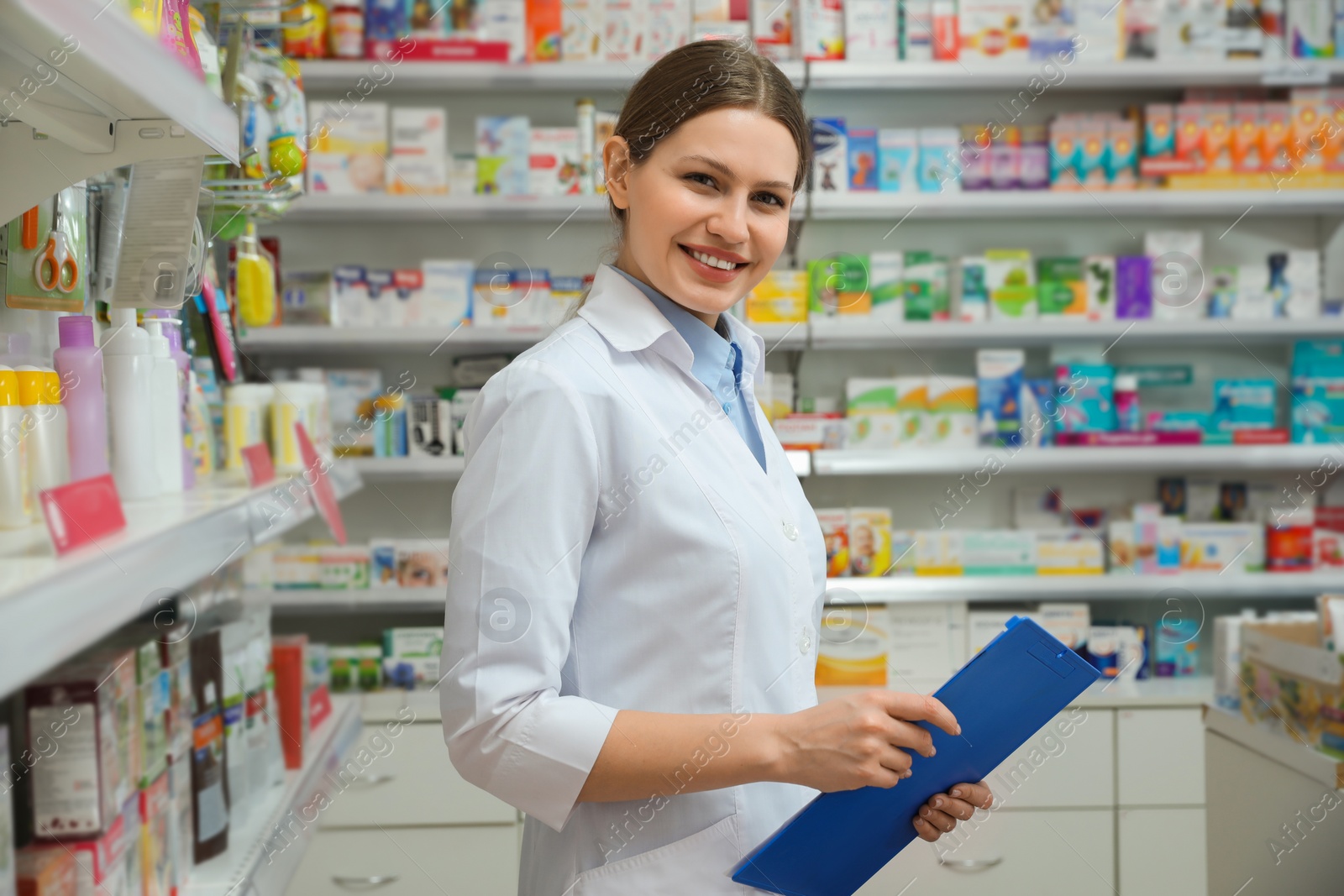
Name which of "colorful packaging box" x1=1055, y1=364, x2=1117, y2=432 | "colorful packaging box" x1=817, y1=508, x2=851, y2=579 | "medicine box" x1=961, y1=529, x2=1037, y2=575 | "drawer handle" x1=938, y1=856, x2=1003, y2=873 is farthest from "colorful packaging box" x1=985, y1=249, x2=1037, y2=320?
"drawer handle" x1=938, y1=856, x2=1003, y2=873

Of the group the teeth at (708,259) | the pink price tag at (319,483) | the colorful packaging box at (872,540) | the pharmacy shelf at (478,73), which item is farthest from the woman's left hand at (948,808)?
the pharmacy shelf at (478,73)

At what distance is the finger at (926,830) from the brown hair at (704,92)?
28.5 inches

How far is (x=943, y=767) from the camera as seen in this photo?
3.44 feet

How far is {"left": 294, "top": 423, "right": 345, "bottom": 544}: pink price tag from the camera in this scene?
1789 mm

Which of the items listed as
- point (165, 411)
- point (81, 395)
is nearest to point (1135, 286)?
point (165, 411)

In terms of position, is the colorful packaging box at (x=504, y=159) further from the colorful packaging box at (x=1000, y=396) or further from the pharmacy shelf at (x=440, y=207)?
the colorful packaging box at (x=1000, y=396)

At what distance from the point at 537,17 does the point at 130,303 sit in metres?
2.35

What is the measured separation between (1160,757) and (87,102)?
3272mm

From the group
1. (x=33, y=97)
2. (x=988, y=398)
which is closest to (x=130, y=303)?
(x=33, y=97)

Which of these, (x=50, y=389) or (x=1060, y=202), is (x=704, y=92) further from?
(x=1060, y=202)

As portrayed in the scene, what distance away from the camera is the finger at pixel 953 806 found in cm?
108

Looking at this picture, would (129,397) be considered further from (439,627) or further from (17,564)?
(439,627)

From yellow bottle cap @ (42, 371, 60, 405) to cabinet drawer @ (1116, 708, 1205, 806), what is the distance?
3.06m

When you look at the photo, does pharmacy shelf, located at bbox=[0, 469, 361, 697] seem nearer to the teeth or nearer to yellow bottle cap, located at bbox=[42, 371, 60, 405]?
yellow bottle cap, located at bbox=[42, 371, 60, 405]
